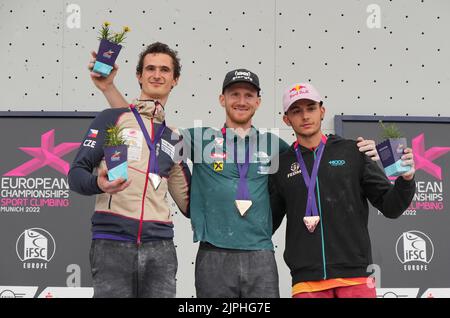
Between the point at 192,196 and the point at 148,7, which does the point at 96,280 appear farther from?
the point at 148,7

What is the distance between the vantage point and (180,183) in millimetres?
2818

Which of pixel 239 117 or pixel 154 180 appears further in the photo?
pixel 239 117

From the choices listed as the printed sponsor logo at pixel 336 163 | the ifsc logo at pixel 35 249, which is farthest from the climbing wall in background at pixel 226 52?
the printed sponsor logo at pixel 336 163

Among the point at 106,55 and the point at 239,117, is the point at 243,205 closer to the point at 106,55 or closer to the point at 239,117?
the point at 239,117

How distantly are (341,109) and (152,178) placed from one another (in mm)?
2229

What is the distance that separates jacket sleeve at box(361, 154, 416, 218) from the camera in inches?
103

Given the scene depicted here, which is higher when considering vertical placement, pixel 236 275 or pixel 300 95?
pixel 300 95

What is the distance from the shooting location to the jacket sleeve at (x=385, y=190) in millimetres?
2607

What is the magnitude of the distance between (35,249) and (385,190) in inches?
106

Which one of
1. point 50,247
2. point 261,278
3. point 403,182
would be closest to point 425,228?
point 403,182

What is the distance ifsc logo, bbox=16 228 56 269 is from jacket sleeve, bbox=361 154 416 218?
250 centimetres

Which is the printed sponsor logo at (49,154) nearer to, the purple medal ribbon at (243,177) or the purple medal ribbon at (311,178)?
the purple medal ribbon at (243,177)

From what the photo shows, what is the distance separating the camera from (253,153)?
281 cm

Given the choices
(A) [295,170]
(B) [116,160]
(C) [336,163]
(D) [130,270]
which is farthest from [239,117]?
(D) [130,270]
